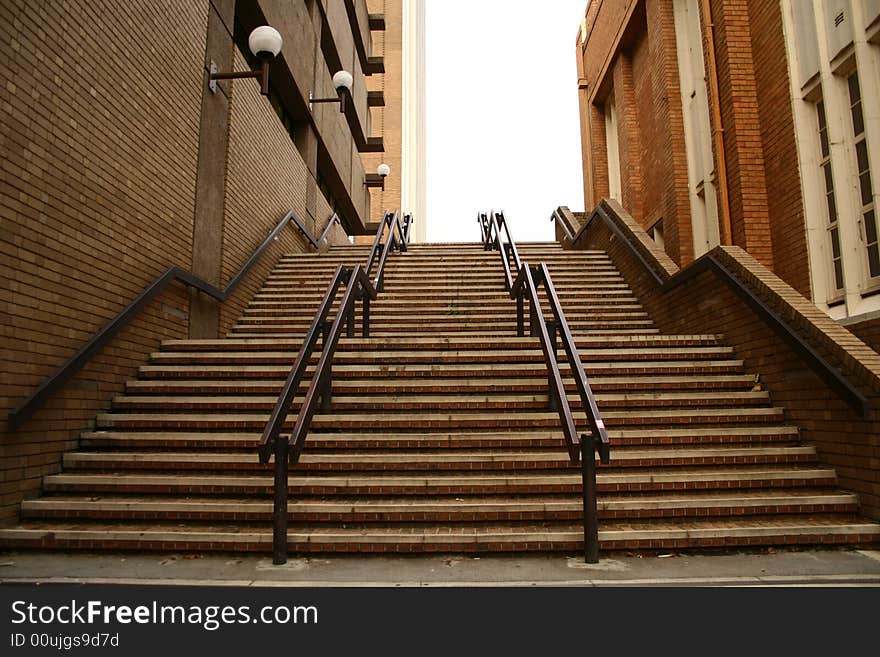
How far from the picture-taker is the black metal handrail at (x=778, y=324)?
3.99 metres

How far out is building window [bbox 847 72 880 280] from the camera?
6.16 metres

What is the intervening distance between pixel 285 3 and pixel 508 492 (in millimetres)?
10621

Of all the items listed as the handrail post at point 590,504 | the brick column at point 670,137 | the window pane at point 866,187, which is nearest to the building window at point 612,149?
the brick column at point 670,137

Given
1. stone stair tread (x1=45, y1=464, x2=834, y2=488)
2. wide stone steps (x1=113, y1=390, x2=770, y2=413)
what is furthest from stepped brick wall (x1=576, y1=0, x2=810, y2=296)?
stone stair tread (x1=45, y1=464, x2=834, y2=488)

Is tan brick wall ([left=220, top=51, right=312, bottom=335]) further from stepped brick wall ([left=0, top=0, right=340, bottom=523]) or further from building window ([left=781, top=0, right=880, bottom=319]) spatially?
building window ([left=781, top=0, right=880, bottom=319])

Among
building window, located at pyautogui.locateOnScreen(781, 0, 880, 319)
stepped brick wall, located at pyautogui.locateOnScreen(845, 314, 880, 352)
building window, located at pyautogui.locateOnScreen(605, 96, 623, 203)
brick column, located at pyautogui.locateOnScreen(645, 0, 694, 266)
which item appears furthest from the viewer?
building window, located at pyautogui.locateOnScreen(605, 96, 623, 203)

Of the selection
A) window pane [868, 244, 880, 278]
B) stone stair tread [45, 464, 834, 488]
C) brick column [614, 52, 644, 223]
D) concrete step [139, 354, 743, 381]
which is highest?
brick column [614, 52, 644, 223]

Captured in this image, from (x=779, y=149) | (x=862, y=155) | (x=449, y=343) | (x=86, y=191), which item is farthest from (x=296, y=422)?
(x=779, y=149)

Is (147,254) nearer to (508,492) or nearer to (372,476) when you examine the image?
(372,476)

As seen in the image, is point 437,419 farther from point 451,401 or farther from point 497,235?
point 497,235

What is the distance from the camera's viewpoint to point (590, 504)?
3422 millimetres

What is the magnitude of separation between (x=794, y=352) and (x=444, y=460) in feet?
9.22

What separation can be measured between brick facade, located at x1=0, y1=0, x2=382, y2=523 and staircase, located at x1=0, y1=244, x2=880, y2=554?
0.29 metres

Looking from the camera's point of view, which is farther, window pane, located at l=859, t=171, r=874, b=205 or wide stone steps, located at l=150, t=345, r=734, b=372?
window pane, located at l=859, t=171, r=874, b=205
